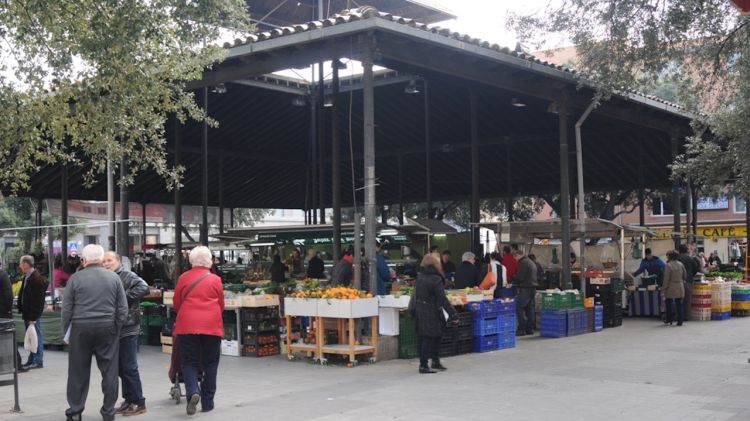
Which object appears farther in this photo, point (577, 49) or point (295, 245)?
point (295, 245)

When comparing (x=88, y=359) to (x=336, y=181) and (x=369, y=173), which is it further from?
(x=336, y=181)

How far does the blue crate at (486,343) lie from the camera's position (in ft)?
40.8

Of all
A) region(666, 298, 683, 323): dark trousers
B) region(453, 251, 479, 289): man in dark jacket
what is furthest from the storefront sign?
region(453, 251, 479, 289): man in dark jacket

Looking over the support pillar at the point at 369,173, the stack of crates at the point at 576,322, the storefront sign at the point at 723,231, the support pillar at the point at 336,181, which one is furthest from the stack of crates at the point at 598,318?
the storefront sign at the point at 723,231

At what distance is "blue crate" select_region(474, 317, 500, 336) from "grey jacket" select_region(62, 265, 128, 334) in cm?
627

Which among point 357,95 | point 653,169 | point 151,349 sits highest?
point 357,95

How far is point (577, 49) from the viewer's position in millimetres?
14102

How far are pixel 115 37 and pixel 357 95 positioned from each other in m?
12.6

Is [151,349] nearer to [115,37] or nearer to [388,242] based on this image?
[115,37]

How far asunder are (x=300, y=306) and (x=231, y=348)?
5.80 feet

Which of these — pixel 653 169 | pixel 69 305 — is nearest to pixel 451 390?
pixel 69 305

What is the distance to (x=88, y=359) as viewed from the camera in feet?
25.0

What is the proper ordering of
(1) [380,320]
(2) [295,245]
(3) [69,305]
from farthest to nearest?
(2) [295,245], (1) [380,320], (3) [69,305]

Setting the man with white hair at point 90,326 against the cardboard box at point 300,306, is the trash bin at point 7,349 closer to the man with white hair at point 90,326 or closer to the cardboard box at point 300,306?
the man with white hair at point 90,326
